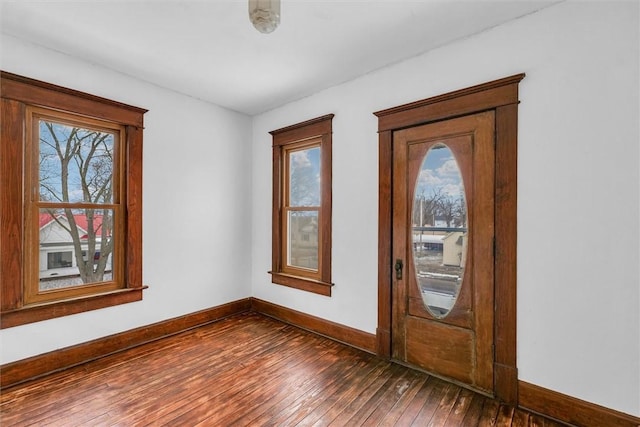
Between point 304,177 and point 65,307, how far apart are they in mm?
2720

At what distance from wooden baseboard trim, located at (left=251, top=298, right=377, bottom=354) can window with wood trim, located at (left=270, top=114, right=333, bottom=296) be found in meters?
0.34

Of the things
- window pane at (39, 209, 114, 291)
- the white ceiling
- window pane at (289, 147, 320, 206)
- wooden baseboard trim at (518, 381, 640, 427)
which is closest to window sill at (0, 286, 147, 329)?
window pane at (39, 209, 114, 291)

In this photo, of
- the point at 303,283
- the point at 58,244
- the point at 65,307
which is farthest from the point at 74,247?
the point at 303,283

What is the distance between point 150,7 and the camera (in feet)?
6.84

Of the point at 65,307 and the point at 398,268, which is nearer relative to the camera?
the point at 65,307

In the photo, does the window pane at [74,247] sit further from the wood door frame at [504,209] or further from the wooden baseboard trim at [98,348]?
the wood door frame at [504,209]

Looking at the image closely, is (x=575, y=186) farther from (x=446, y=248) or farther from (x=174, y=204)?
(x=174, y=204)

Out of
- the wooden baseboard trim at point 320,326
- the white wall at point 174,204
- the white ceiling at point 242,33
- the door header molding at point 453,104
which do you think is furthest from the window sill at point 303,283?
the white ceiling at point 242,33

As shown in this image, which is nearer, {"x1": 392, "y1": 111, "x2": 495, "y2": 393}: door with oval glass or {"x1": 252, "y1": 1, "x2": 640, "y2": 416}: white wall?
{"x1": 252, "y1": 1, "x2": 640, "y2": 416}: white wall

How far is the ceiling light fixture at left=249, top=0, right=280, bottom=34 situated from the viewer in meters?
1.25

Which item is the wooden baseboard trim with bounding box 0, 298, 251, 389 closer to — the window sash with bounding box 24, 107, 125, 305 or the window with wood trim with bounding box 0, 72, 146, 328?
the window with wood trim with bounding box 0, 72, 146, 328

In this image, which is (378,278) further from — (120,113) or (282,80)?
(120,113)

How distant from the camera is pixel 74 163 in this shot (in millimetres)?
2836

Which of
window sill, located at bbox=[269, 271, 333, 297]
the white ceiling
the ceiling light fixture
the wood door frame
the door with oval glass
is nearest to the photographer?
the ceiling light fixture
